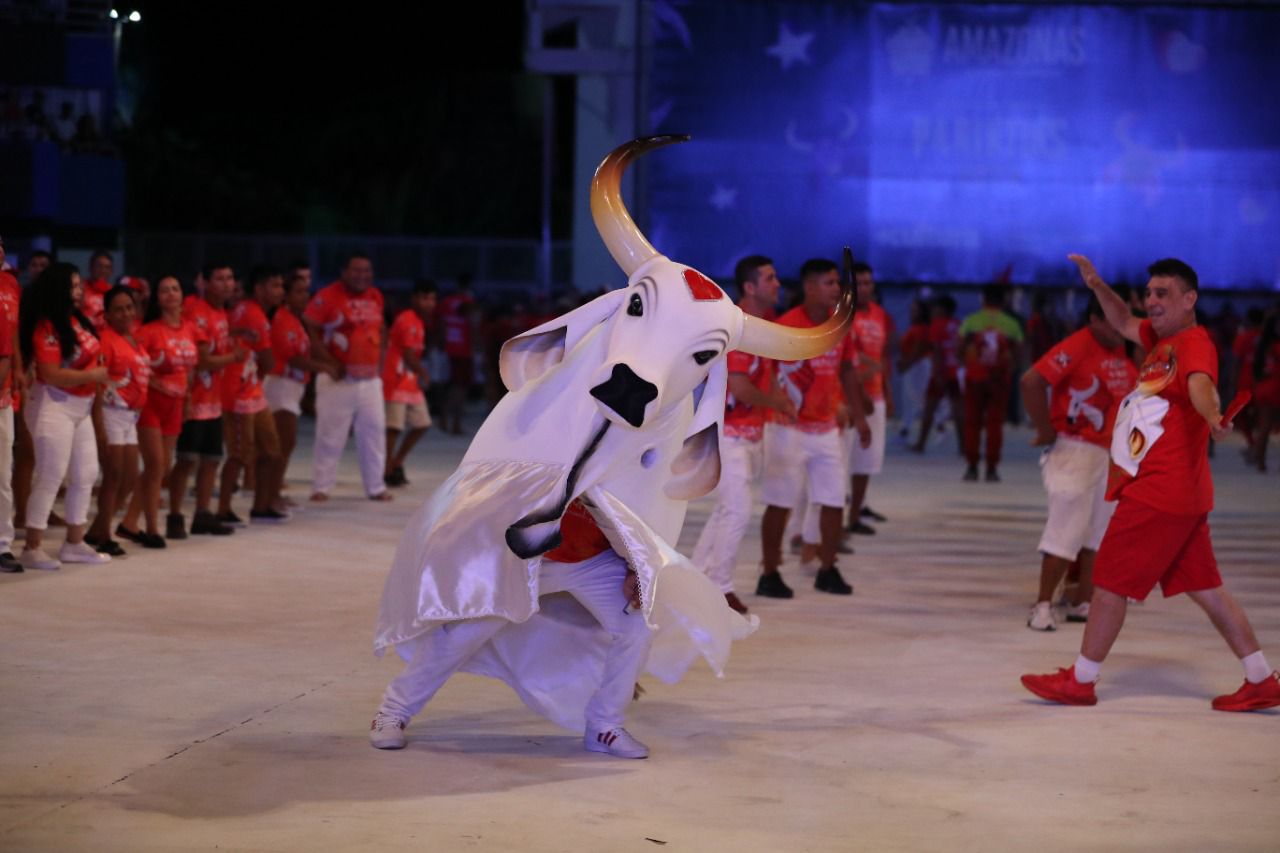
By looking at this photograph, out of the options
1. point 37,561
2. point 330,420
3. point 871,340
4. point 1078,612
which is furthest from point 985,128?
point 37,561

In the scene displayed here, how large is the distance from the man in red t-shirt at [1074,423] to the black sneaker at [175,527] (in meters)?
5.53

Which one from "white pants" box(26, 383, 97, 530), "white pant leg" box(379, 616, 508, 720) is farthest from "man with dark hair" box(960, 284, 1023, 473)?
"white pant leg" box(379, 616, 508, 720)

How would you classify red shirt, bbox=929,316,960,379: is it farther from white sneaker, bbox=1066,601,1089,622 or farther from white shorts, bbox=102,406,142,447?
white shorts, bbox=102,406,142,447

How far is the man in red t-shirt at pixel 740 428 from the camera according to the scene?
889 centimetres

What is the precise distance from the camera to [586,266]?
2723 centimetres

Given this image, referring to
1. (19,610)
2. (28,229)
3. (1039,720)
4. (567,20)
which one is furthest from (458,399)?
(1039,720)

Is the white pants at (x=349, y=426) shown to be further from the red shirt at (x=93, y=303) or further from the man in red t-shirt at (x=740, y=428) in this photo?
the man in red t-shirt at (x=740, y=428)

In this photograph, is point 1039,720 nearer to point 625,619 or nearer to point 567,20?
point 625,619

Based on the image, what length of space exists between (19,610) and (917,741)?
459 cm

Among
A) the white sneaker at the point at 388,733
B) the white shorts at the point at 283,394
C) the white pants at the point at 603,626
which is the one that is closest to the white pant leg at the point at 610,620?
the white pants at the point at 603,626

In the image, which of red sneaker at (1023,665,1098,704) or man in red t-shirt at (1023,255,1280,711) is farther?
red sneaker at (1023,665,1098,704)

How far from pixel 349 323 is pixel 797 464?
15.1ft

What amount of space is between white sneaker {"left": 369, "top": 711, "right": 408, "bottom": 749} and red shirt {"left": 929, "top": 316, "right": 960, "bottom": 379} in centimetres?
1329

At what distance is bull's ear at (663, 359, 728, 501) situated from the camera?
5.89 m
